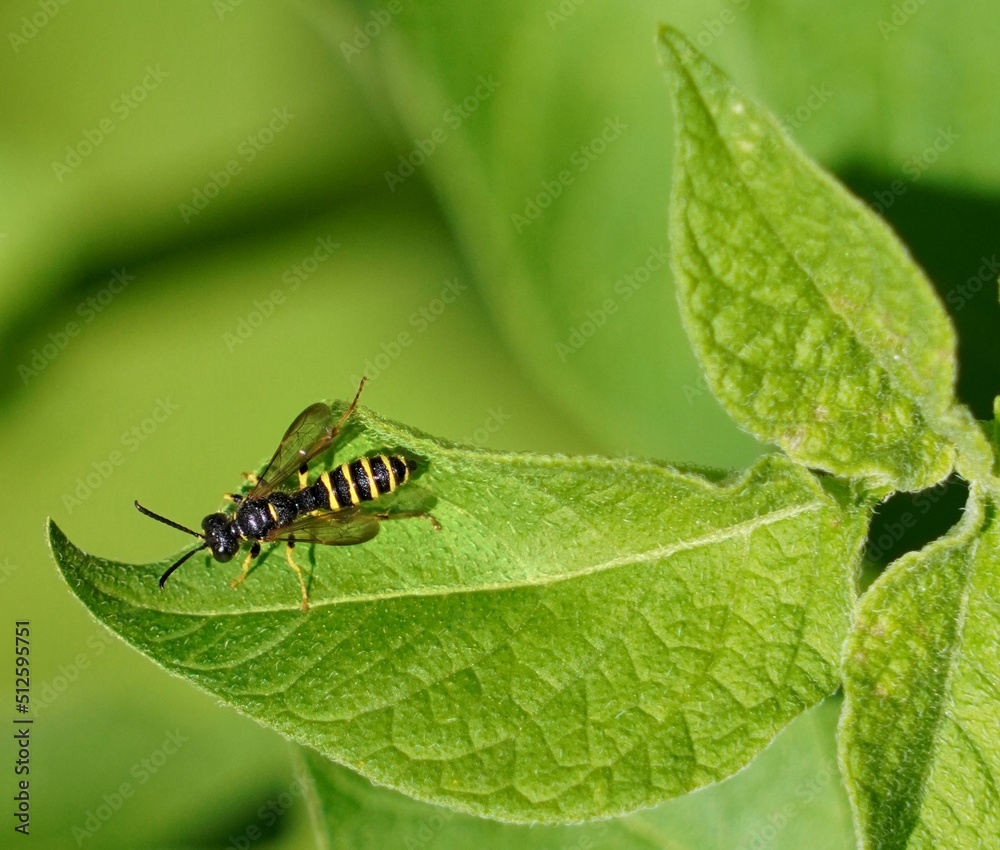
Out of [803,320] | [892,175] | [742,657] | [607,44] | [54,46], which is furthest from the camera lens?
[54,46]

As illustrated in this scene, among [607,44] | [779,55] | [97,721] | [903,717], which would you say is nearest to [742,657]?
[903,717]

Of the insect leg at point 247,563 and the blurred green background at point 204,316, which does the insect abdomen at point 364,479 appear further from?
the blurred green background at point 204,316

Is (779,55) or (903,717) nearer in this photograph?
(903,717)

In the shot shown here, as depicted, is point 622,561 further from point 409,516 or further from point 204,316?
point 204,316

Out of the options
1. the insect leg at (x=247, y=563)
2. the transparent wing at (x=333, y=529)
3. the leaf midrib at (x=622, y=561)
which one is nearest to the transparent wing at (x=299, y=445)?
the transparent wing at (x=333, y=529)

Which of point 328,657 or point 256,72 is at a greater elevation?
point 256,72

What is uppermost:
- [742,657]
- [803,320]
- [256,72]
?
[256,72]


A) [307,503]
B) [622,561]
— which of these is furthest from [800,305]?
[307,503]

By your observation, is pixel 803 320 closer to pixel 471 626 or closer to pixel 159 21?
pixel 471 626
